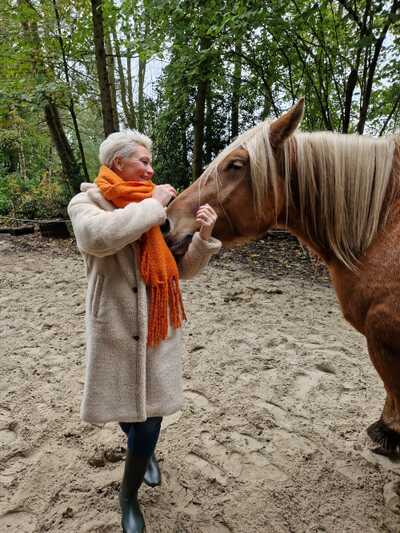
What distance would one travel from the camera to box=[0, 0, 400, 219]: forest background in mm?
4457

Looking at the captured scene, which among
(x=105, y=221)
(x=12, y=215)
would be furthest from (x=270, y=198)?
(x=12, y=215)

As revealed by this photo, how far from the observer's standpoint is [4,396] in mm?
2600

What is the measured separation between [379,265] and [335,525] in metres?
1.23

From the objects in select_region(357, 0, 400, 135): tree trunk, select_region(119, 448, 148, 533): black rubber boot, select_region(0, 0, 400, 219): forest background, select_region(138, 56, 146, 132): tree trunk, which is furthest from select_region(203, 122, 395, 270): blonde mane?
select_region(138, 56, 146, 132): tree trunk

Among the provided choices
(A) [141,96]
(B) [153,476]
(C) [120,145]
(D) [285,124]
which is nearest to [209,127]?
(A) [141,96]

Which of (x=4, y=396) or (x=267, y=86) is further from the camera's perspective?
(x=267, y=86)

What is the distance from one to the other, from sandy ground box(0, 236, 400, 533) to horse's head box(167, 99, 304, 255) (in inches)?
50.2

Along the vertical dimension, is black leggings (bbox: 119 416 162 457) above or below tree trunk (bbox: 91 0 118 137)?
below

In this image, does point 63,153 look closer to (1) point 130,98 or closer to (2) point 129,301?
(1) point 130,98

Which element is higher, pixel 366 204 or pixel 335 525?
pixel 366 204

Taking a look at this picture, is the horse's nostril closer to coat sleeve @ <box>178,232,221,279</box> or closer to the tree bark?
coat sleeve @ <box>178,232,221,279</box>

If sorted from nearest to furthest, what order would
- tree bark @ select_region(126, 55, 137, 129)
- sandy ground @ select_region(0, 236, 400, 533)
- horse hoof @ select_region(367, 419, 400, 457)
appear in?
sandy ground @ select_region(0, 236, 400, 533)
horse hoof @ select_region(367, 419, 400, 457)
tree bark @ select_region(126, 55, 137, 129)

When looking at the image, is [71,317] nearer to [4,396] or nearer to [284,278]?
[4,396]

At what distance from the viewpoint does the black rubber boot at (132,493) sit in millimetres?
1458
